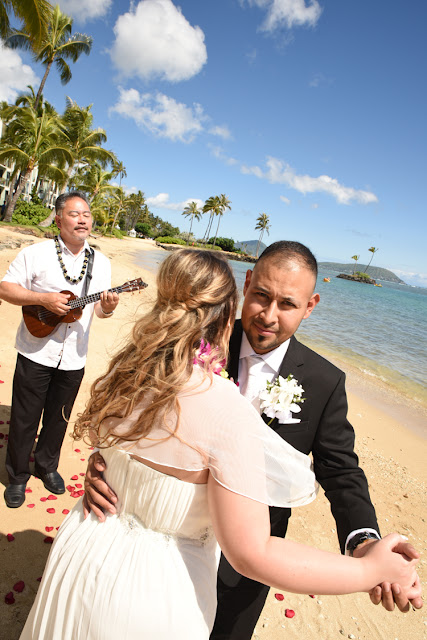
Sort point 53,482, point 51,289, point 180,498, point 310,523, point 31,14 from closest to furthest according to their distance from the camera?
point 180,498
point 51,289
point 53,482
point 310,523
point 31,14

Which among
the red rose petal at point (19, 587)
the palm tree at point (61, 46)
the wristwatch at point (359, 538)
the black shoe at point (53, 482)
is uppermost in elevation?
the palm tree at point (61, 46)

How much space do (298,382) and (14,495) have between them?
10.6 ft

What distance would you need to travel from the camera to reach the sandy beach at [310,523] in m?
3.34

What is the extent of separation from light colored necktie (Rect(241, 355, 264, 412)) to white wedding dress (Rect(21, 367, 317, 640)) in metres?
0.74

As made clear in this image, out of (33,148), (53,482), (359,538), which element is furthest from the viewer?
(33,148)

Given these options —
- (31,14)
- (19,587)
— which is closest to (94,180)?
(31,14)

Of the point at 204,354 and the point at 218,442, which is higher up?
the point at 204,354

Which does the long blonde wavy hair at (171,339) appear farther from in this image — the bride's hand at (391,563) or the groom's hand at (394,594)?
the groom's hand at (394,594)

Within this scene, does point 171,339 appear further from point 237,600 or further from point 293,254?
point 237,600

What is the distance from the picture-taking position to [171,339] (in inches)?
61.2

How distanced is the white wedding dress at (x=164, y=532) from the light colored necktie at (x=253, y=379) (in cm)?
74

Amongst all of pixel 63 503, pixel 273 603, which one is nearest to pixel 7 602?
pixel 63 503

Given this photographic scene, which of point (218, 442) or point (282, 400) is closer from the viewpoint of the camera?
point (218, 442)

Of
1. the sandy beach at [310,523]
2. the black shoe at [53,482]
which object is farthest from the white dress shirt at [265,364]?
the black shoe at [53,482]
